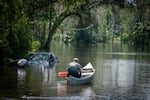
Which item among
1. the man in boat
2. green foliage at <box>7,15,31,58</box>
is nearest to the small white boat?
the man in boat

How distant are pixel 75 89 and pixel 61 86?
119 centimetres

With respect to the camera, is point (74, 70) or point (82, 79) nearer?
point (74, 70)

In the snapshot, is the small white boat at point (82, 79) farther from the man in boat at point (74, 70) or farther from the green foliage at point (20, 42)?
the green foliage at point (20, 42)

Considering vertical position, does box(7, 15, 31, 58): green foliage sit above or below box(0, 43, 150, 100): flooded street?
above

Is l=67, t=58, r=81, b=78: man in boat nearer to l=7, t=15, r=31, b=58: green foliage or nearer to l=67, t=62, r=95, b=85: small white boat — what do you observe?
l=67, t=62, r=95, b=85: small white boat

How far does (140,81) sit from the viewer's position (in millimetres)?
28781

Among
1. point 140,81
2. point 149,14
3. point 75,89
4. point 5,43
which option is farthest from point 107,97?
point 149,14

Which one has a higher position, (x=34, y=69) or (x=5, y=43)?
(x=5, y=43)

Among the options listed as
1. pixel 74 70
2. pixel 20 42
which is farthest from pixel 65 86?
pixel 20 42

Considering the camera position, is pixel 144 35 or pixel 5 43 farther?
pixel 144 35

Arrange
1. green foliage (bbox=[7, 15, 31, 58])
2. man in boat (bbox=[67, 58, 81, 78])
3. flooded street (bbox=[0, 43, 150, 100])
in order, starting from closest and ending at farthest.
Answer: flooded street (bbox=[0, 43, 150, 100])
man in boat (bbox=[67, 58, 81, 78])
green foliage (bbox=[7, 15, 31, 58])

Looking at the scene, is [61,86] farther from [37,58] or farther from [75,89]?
[37,58]

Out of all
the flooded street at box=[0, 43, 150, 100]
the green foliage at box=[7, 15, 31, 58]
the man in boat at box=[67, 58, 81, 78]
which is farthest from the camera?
the green foliage at box=[7, 15, 31, 58]

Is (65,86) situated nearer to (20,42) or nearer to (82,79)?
(82,79)
